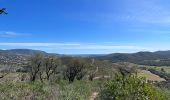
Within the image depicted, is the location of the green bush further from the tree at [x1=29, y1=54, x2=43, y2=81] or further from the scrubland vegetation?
the tree at [x1=29, y1=54, x2=43, y2=81]

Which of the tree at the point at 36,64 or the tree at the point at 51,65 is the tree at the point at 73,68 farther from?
the tree at the point at 36,64

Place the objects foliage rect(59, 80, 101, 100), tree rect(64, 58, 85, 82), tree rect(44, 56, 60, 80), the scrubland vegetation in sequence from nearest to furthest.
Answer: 1. the scrubland vegetation
2. foliage rect(59, 80, 101, 100)
3. tree rect(44, 56, 60, 80)
4. tree rect(64, 58, 85, 82)

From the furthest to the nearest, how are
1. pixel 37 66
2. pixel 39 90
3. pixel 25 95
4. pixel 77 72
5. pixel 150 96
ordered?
pixel 77 72 → pixel 37 66 → pixel 39 90 → pixel 25 95 → pixel 150 96

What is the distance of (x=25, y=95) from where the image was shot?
40531 mm

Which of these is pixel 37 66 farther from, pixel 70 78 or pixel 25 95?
pixel 25 95

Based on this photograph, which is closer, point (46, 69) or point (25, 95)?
point (25, 95)

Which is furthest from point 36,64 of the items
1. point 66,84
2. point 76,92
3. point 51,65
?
point 76,92

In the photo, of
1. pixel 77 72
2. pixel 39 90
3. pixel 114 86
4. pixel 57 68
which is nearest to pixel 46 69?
pixel 57 68

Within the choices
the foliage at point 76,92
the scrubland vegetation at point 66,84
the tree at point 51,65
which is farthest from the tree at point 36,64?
the foliage at point 76,92

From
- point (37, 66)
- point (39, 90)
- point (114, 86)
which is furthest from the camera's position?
point (37, 66)

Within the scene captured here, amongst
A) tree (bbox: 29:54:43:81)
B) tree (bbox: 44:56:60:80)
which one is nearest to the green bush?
tree (bbox: 29:54:43:81)

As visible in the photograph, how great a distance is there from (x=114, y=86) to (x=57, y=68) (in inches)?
2351

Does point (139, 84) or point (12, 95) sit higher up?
point (139, 84)

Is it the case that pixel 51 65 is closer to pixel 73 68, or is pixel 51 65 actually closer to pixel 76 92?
pixel 73 68
